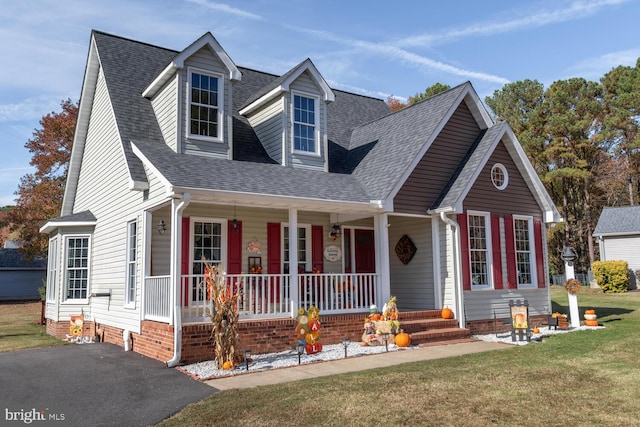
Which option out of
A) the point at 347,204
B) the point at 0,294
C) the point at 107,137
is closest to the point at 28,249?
the point at 0,294

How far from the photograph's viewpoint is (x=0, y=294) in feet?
116

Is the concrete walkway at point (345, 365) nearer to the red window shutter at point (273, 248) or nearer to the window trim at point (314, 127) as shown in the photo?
the red window shutter at point (273, 248)

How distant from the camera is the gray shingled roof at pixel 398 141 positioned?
507 inches

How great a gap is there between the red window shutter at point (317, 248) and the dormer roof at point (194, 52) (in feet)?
15.4

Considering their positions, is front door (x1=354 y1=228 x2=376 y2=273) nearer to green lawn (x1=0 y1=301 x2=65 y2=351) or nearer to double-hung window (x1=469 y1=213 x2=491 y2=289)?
double-hung window (x1=469 y1=213 x2=491 y2=289)

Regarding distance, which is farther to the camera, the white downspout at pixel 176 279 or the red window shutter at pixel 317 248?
the red window shutter at pixel 317 248

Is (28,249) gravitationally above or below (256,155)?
below

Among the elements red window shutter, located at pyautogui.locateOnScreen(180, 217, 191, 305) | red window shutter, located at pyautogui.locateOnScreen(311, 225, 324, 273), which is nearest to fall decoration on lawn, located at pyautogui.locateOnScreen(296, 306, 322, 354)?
red window shutter, located at pyautogui.locateOnScreen(180, 217, 191, 305)

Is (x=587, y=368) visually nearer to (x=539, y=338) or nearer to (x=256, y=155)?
(x=539, y=338)

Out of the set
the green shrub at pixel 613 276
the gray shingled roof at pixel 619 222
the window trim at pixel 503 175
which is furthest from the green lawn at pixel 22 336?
the gray shingled roof at pixel 619 222

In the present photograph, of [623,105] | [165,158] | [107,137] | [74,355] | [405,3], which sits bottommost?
[74,355]

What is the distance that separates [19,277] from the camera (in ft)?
118

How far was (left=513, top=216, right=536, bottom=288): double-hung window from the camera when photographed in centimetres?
1430

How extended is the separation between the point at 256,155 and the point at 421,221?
4924 mm
